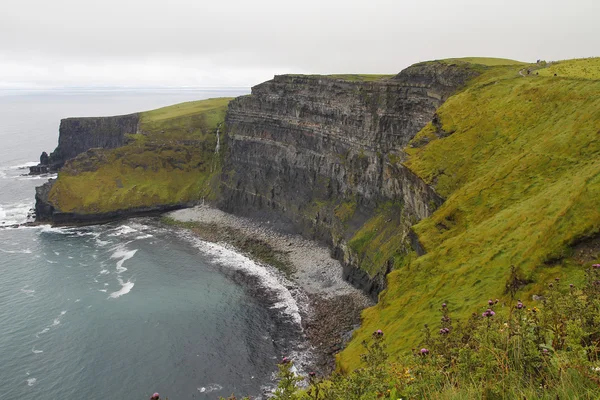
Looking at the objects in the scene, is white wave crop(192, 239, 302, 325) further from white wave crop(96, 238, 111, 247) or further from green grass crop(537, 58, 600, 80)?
green grass crop(537, 58, 600, 80)

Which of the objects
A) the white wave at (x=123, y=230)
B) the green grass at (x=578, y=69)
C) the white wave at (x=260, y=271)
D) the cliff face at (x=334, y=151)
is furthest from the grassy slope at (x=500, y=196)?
the white wave at (x=123, y=230)

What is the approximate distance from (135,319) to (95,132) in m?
113

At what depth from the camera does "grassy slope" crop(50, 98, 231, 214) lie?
12125cm

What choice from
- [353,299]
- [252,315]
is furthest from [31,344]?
[353,299]

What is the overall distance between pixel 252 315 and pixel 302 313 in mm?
7685

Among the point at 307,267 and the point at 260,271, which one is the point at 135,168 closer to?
the point at 260,271

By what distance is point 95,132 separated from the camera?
518ft

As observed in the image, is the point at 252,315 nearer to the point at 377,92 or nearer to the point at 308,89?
the point at 377,92

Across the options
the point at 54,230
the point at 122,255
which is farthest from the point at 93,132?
the point at 122,255

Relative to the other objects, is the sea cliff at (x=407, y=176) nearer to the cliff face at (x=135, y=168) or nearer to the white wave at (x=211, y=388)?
the cliff face at (x=135, y=168)

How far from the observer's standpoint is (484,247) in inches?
1383

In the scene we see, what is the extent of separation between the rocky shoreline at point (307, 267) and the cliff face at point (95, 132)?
51798mm

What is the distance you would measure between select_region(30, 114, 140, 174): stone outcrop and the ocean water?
6089 centimetres

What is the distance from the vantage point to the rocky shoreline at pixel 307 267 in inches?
2373
